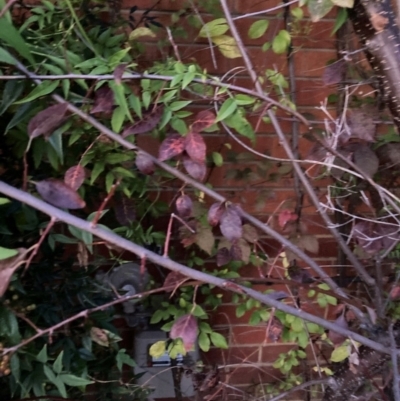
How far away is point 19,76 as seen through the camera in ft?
2.21

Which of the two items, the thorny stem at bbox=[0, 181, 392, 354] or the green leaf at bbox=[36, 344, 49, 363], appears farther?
the green leaf at bbox=[36, 344, 49, 363]

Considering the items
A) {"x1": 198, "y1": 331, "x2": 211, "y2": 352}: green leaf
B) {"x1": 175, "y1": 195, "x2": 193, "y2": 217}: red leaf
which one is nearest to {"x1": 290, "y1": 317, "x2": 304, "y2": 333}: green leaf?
{"x1": 198, "y1": 331, "x2": 211, "y2": 352}: green leaf

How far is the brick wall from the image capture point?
45.4 inches

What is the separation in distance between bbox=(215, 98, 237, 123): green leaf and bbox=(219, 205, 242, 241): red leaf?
156 millimetres

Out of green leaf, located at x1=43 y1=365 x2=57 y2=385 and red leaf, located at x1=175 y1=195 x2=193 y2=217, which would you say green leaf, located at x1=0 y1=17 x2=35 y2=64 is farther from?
green leaf, located at x1=43 y1=365 x2=57 y2=385

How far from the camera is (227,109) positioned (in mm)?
711

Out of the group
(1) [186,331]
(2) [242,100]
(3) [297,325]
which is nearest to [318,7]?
(2) [242,100]

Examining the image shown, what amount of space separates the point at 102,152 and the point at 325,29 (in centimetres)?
72

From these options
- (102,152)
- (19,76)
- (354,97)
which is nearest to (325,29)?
(354,97)

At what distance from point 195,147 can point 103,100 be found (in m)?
0.16

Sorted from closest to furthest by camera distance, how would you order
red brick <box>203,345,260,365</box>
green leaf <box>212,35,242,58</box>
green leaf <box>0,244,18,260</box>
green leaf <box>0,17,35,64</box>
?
green leaf <box>0,244,18,260</box>, green leaf <box>0,17,35,64</box>, green leaf <box>212,35,242,58</box>, red brick <box>203,345,260,365</box>

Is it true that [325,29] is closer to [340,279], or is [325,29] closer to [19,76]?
[340,279]

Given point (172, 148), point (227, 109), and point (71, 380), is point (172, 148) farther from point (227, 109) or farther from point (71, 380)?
point (71, 380)

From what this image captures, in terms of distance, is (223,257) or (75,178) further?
(223,257)
